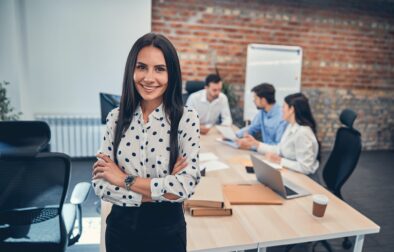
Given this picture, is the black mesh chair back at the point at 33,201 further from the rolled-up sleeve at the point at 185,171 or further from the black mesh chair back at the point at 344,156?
the black mesh chair back at the point at 344,156

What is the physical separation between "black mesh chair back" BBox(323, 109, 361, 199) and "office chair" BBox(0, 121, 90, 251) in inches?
73.5

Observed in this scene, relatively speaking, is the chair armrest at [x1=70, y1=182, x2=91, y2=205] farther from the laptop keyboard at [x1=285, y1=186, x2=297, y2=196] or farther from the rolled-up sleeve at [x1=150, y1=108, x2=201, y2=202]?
the laptop keyboard at [x1=285, y1=186, x2=297, y2=196]

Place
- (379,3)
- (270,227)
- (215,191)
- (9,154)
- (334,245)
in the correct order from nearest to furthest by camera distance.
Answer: (9,154)
(270,227)
(215,191)
(334,245)
(379,3)

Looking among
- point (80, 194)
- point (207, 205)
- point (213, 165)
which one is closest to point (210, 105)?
point (213, 165)

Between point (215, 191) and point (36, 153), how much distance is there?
884mm

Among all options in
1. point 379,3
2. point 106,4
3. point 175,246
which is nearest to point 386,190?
point 379,3

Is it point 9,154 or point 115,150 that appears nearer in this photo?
point 115,150

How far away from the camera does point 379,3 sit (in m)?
4.92

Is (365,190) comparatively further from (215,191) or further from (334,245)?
(215,191)

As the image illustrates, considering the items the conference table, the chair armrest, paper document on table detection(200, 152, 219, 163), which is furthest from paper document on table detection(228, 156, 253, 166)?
the chair armrest

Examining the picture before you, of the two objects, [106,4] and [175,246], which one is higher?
[106,4]

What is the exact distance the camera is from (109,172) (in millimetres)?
1074

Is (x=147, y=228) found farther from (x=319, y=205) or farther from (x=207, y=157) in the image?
(x=207, y=157)

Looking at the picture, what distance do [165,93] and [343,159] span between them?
1767mm
